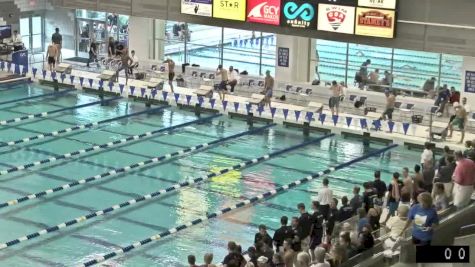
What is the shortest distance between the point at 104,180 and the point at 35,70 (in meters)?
11.5

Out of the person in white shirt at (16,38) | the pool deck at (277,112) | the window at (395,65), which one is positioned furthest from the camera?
the window at (395,65)

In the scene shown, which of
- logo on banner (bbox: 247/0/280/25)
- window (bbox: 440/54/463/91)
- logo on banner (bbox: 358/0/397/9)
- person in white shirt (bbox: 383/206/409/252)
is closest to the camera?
person in white shirt (bbox: 383/206/409/252)

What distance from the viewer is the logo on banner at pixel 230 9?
2695cm

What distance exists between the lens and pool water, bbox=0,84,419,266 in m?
16.0

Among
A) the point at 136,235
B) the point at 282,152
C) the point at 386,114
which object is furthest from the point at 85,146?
the point at 386,114

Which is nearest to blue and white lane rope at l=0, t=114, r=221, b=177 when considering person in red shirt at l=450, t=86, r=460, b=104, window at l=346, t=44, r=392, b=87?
person in red shirt at l=450, t=86, r=460, b=104

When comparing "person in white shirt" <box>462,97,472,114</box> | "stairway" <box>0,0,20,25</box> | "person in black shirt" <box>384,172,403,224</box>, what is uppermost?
"stairway" <box>0,0,20,25</box>

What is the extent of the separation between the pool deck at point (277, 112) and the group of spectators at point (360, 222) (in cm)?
747

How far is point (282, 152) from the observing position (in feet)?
74.2

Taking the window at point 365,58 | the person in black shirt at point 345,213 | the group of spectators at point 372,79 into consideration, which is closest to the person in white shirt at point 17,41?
the group of spectators at point 372,79

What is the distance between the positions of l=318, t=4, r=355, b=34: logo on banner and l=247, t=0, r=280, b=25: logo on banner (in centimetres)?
142

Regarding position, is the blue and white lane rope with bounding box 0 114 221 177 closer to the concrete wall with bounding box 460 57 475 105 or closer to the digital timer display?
the concrete wall with bounding box 460 57 475 105

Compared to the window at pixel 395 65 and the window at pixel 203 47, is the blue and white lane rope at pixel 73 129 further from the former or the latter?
the window at pixel 395 65

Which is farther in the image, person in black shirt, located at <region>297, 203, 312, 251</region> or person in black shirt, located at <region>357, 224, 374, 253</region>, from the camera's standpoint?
person in black shirt, located at <region>297, 203, 312, 251</region>
